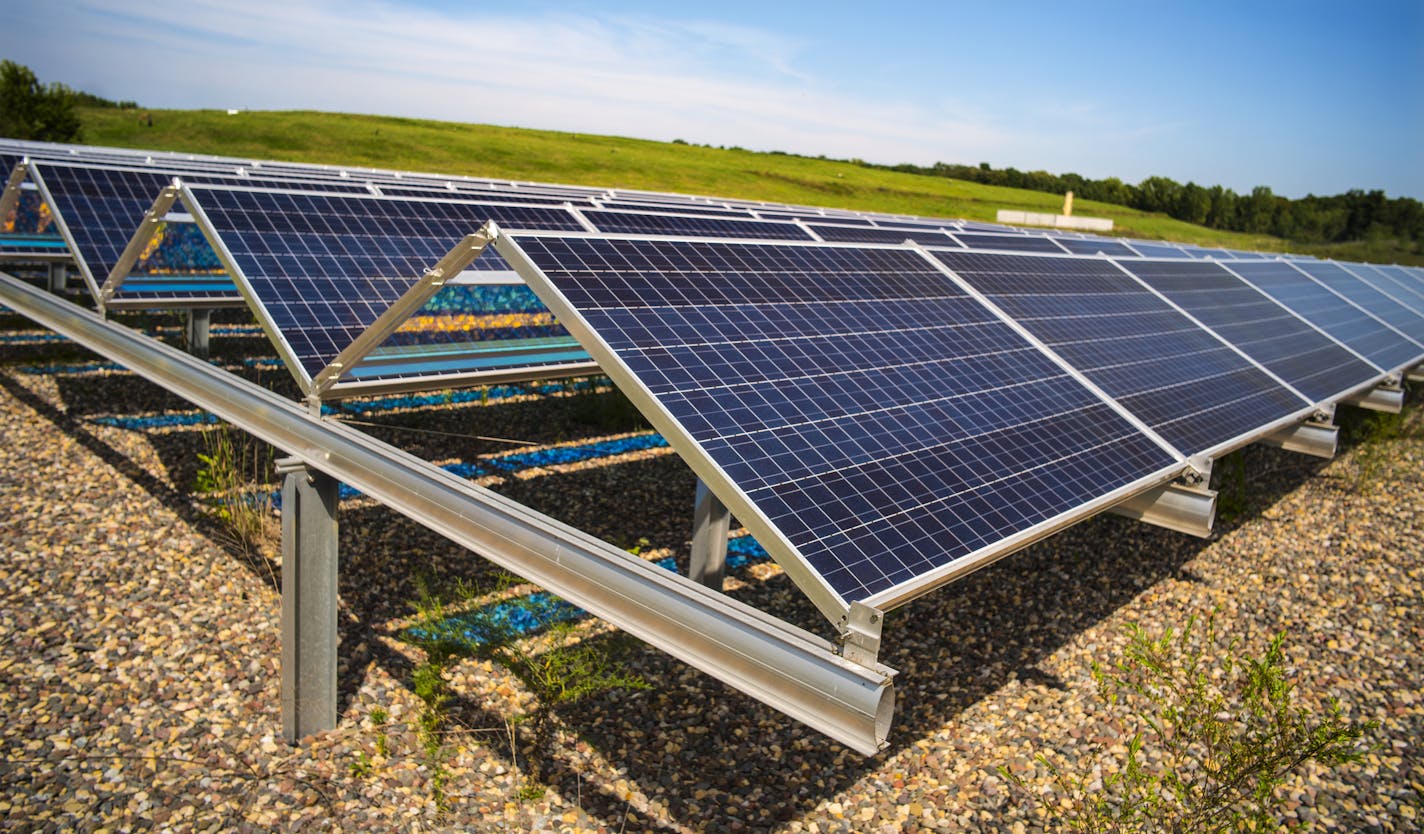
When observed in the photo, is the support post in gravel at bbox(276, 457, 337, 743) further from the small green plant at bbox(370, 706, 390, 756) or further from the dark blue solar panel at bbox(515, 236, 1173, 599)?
the dark blue solar panel at bbox(515, 236, 1173, 599)

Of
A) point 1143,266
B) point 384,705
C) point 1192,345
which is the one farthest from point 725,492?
point 1143,266

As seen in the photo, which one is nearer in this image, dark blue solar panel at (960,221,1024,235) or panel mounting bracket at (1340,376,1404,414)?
panel mounting bracket at (1340,376,1404,414)

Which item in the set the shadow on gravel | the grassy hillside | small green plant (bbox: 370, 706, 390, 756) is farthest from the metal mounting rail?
the grassy hillside

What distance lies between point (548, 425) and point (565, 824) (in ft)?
29.3

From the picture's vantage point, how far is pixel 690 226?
13062mm

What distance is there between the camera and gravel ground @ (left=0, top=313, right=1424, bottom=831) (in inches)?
233

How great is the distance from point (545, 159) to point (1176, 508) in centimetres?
7345

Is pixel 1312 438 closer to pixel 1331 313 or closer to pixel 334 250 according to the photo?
pixel 1331 313

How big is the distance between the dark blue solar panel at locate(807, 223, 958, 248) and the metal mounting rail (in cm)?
784

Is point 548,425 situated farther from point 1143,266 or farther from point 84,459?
point 1143,266

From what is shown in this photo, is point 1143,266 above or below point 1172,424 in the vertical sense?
above

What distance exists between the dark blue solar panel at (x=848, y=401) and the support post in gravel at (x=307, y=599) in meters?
2.32

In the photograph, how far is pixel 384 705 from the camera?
6891 millimetres

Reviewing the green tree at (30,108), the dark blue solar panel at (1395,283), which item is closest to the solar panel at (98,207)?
the dark blue solar panel at (1395,283)
